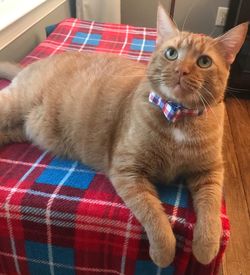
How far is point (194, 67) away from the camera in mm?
Answer: 902

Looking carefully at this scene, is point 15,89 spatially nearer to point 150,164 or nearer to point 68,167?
point 68,167

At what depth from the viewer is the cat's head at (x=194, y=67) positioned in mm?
889

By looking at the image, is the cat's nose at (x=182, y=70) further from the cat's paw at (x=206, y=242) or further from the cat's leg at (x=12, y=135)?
the cat's leg at (x=12, y=135)

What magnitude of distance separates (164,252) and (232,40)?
57cm

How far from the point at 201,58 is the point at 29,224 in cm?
63

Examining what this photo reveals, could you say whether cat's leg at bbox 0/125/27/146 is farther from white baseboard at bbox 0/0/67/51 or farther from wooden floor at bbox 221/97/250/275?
wooden floor at bbox 221/97/250/275

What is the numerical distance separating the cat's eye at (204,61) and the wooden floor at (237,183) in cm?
84

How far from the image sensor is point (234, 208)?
1639 millimetres

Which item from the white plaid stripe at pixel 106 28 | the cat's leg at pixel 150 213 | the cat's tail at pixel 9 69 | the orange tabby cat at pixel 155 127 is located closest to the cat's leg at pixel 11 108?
the orange tabby cat at pixel 155 127

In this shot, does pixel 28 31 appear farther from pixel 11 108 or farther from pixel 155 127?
pixel 155 127

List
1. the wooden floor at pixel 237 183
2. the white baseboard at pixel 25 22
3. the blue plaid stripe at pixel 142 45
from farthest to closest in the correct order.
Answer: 1. the blue plaid stripe at pixel 142 45
2. the white baseboard at pixel 25 22
3. the wooden floor at pixel 237 183

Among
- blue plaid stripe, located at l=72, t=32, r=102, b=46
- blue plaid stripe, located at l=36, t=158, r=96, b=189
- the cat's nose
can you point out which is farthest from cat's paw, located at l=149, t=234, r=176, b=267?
blue plaid stripe, located at l=72, t=32, r=102, b=46

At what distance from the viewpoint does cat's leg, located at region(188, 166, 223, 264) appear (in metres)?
0.84

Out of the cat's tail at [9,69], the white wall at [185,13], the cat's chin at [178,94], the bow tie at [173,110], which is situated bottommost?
the white wall at [185,13]
